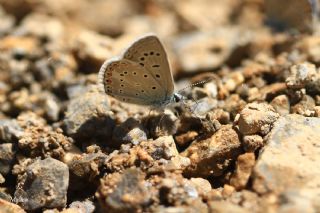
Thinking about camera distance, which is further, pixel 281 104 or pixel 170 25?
pixel 170 25

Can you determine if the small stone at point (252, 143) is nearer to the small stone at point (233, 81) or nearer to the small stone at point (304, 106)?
the small stone at point (304, 106)

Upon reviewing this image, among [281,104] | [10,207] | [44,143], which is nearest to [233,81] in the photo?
[281,104]

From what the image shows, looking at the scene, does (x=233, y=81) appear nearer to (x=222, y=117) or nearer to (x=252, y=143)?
(x=222, y=117)

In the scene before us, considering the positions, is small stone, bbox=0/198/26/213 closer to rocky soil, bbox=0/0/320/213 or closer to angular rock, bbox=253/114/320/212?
rocky soil, bbox=0/0/320/213

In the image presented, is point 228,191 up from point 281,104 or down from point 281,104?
down

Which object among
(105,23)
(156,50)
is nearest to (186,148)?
(156,50)

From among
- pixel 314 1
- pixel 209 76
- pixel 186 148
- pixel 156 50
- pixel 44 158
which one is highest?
pixel 314 1

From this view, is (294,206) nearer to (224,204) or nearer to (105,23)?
(224,204)
